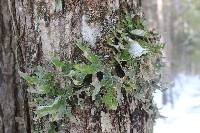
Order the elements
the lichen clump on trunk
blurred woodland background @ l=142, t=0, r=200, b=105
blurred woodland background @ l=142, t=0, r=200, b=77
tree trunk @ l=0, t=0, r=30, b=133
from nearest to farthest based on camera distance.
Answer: the lichen clump on trunk < tree trunk @ l=0, t=0, r=30, b=133 < blurred woodland background @ l=142, t=0, r=200, b=105 < blurred woodland background @ l=142, t=0, r=200, b=77

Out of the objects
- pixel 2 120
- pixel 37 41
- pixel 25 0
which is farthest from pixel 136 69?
pixel 2 120

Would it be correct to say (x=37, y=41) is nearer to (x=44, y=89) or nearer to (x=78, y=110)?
(x=44, y=89)

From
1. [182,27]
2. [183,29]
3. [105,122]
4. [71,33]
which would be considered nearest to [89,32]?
[71,33]

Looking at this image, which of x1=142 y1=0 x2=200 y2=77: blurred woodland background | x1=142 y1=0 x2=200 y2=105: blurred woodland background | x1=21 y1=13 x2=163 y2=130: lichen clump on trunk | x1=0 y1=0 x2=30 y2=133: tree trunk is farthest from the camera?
x1=142 y1=0 x2=200 y2=77: blurred woodland background

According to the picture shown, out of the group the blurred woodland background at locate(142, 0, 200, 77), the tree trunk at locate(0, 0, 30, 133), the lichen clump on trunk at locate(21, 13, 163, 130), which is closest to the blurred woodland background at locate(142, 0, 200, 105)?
the blurred woodland background at locate(142, 0, 200, 77)

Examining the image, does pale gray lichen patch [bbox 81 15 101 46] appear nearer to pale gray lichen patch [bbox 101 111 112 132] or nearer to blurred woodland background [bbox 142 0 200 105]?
pale gray lichen patch [bbox 101 111 112 132]

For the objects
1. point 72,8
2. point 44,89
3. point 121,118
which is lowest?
point 121,118

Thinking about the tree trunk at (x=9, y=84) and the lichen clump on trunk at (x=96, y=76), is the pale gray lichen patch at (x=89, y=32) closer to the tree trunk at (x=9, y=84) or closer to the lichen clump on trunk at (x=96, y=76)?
the lichen clump on trunk at (x=96, y=76)
